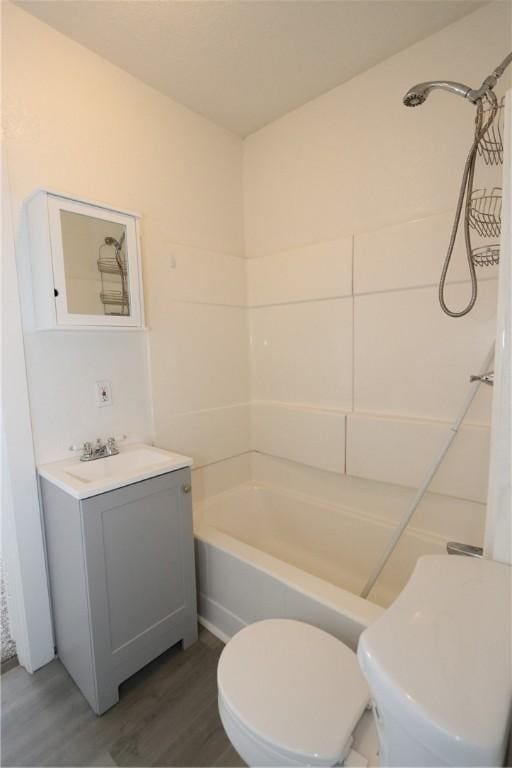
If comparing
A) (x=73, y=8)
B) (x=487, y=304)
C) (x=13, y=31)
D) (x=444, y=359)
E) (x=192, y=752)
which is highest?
(x=73, y=8)

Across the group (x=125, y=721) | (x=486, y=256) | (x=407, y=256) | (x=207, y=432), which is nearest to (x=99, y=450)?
(x=207, y=432)

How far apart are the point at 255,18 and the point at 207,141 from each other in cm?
71

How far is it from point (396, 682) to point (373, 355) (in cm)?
147

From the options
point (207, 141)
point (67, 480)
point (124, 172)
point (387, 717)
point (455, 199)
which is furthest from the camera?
point (207, 141)

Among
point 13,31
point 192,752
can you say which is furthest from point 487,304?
point 13,31

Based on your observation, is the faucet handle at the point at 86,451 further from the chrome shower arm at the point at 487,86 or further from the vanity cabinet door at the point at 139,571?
the chrome shower arm at the point at 487,86

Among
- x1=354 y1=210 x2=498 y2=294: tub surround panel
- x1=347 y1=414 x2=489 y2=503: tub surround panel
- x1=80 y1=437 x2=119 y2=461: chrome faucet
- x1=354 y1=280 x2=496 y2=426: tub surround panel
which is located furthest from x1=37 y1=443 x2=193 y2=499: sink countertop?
x1=354 y1=210 x2=498 y2=294: tub surround panel

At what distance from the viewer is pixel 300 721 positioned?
0.86 meters

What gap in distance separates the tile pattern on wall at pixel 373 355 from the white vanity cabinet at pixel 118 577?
35.0 inches

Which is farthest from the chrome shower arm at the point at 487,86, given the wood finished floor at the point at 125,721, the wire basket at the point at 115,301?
Result: the wood finished floor at the point at 125,721

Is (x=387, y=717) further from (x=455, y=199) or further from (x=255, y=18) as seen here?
(x=255, y=18)

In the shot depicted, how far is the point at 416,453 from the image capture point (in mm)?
1666

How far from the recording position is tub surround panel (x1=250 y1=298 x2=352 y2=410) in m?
1.94

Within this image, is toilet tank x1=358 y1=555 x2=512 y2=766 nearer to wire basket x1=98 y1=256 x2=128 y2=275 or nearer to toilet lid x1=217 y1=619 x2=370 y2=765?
toilet lid x1=217 y1=619 x2=370 y2=765
